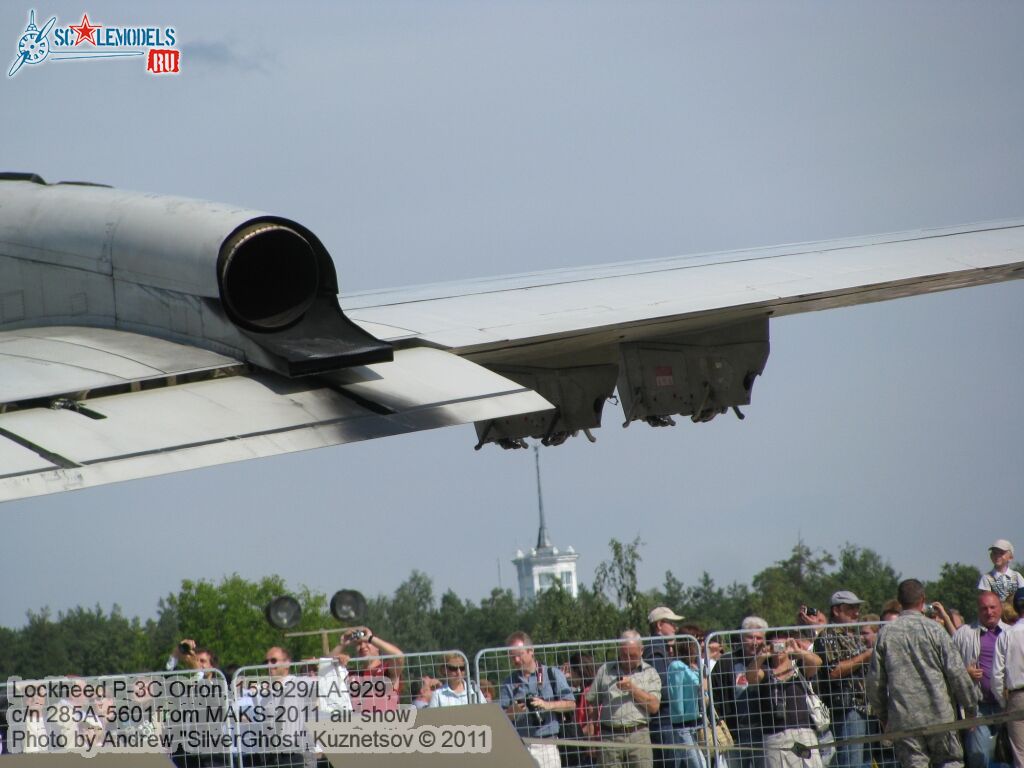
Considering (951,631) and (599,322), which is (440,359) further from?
(951,631)

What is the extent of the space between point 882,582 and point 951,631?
92065 millimetres

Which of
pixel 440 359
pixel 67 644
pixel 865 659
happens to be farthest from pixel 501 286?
pixel 67 644

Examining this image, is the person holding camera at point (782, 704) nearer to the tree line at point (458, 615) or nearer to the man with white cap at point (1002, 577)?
the man with white cap at point (1002, 577)

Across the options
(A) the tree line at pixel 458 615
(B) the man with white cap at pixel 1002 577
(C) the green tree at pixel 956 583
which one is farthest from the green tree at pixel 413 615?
(B) the man with white cap at pixel 1002 577

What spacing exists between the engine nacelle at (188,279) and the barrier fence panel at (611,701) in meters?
4.63

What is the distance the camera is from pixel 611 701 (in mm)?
9984

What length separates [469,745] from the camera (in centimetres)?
738

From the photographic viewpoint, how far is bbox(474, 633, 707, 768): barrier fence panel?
9.91 meters

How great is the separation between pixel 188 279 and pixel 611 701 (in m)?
5.57

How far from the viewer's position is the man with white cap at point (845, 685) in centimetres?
1008

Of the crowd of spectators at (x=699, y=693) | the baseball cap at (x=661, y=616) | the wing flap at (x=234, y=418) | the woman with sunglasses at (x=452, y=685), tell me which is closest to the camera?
the wing flap at (x=234, y=418)

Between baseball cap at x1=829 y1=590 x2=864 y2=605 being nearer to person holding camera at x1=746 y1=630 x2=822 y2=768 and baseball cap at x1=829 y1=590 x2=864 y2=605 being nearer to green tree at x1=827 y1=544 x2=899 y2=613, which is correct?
person holding camera at x1=746 y1=630 x2=822 y2=768

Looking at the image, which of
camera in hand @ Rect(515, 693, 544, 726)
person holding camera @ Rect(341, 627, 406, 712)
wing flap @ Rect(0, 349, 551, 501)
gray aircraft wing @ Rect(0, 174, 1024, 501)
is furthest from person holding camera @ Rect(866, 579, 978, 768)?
wing flap @ Rect(0, 349, 551, 501)

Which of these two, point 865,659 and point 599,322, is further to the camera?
point 865,659
